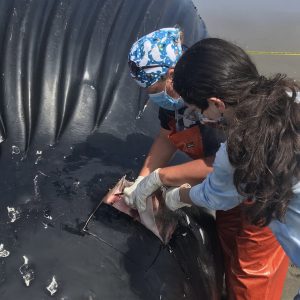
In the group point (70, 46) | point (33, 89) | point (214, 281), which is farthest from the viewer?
point (70, 46)

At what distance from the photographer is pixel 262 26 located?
5.64 metres

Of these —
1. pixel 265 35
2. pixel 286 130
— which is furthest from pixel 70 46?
pixel 265 35

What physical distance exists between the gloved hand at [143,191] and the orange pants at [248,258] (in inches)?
13.7

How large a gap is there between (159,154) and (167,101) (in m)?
0.21

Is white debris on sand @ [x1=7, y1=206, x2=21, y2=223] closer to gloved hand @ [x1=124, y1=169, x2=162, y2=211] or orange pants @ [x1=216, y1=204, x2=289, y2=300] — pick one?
gloved hand @ [x1=124, y1=169, x2=162, y2=211]

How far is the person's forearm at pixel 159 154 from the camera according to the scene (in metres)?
1.89

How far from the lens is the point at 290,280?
8.07ft

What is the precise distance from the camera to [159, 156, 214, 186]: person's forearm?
169cm

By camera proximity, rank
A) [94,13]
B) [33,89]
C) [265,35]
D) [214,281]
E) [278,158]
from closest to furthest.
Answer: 1. [278,158]
2. [214,281]
3. [33,89]
4. [94,13]
5. [265,35]

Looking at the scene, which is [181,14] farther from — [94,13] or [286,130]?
[286,130]

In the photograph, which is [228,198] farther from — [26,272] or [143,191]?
[26,272]

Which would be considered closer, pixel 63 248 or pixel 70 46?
pixel 63 248

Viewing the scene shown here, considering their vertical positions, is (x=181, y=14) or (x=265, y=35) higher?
(x=181, y=14)

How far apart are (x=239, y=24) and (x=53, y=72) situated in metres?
3.95
